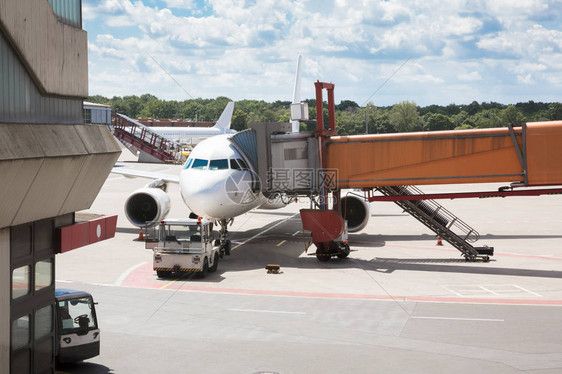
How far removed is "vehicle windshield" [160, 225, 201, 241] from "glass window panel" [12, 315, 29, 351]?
1367cm

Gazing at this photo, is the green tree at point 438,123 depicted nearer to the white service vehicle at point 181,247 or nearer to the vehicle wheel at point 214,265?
the vehicle wheel at point 214,265

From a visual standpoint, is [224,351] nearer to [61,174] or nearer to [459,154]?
[61,174]

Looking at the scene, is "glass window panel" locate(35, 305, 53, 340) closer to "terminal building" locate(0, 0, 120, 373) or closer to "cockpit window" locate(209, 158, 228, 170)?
"terminal building" locate(0, 0, 120, 373)

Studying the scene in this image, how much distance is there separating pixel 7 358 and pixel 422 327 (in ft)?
40.7

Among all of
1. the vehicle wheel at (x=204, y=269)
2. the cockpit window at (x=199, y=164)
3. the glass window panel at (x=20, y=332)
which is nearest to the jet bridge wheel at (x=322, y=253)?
the vehicle wheel at (x=204, y=269)

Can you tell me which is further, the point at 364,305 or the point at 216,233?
the point at 216,233

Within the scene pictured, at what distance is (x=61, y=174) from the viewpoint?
14.5 meters

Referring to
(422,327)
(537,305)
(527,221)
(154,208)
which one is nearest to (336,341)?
(422,327)

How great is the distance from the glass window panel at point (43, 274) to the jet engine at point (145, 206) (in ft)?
77.2

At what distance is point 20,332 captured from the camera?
48.2 feet

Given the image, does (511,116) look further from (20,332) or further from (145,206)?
(20,332)

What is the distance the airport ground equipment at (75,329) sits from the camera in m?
17.3

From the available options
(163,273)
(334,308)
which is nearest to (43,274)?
(334,308)

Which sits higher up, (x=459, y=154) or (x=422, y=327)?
(x=459, y=154)
